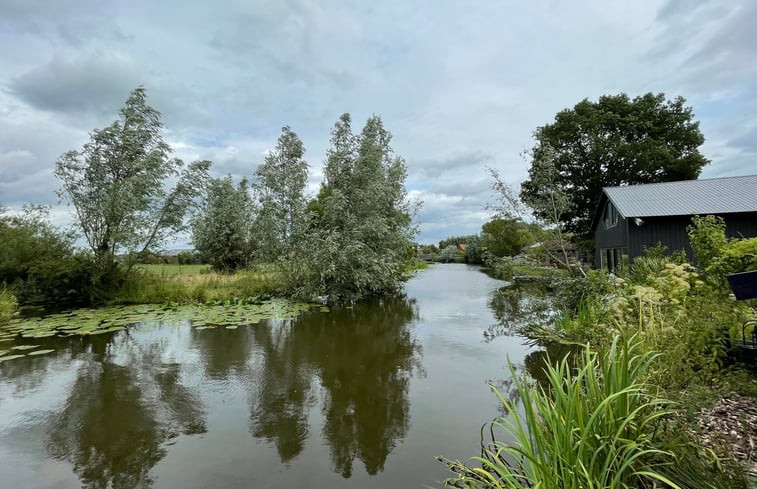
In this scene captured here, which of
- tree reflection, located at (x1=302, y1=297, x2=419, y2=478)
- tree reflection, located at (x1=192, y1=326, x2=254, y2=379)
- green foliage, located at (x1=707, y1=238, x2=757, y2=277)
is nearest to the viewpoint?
tree reflection, located at (x1=302, y1=297, x2=419, y2=478)

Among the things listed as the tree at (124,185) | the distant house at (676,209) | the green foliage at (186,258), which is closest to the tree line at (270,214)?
the tree at (124,185)

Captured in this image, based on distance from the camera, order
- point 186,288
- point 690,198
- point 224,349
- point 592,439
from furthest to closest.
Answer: point 690,198
point 186,288
point 224,349
point 592,439

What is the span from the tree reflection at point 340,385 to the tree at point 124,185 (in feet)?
18.7

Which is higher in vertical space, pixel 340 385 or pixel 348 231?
pixel 348 231

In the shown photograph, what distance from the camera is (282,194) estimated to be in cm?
1234

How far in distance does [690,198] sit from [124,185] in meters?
18.6

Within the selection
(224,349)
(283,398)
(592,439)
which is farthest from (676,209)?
(224,349)

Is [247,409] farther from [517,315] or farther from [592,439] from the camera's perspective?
[517,315]

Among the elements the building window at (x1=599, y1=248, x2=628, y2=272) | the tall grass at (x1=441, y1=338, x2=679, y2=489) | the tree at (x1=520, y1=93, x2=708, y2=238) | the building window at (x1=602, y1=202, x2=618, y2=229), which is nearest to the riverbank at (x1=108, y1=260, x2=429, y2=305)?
the tall grass at (x1=441, y1=338, x2=679, y2=489)

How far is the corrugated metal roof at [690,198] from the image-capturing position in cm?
1201

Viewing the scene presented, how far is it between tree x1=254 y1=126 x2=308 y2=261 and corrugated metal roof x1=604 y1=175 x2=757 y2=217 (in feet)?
37.2

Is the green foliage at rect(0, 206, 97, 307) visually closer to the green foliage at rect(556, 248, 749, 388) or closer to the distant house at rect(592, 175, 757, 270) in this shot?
the green foliage at rect(556, 248, 749, 388)

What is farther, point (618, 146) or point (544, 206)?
point (618, 146)

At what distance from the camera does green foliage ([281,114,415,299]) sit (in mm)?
11812
